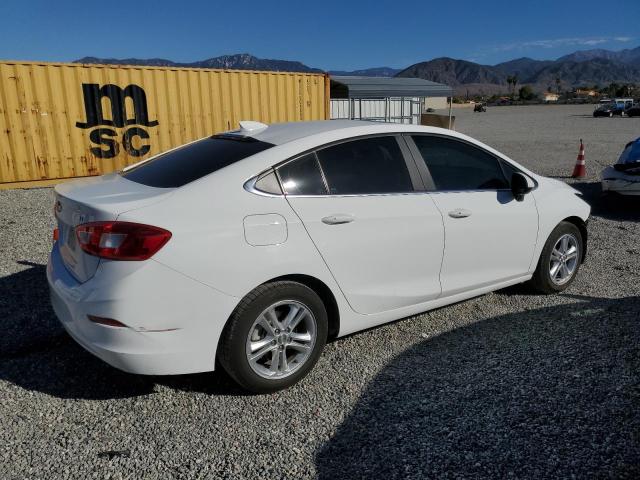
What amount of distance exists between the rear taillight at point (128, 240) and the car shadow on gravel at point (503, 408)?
4.35 ft

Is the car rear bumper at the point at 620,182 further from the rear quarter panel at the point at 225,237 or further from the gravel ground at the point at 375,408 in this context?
the rear quarter panel at the point at 225,237

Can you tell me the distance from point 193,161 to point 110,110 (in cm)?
870

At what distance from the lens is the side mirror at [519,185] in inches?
156

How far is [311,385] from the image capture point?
3.24 metres

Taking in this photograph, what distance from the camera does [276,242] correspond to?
2875 millimetres

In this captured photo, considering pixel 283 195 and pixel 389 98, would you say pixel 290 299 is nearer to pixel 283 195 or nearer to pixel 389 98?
pixel 283 195

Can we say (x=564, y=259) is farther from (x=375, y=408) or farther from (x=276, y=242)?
(x=276, y=242)

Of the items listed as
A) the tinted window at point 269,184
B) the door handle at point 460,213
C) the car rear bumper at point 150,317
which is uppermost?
the tinted window at point 269,184

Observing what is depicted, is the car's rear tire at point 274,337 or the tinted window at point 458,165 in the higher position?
the tinted window at point 458,165

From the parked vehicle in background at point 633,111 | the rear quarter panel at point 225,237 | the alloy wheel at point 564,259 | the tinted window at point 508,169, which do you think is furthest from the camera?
the parked vehicle in background at point 633,111

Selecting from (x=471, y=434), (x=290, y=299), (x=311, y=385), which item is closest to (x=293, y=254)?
(x=290, y=299)

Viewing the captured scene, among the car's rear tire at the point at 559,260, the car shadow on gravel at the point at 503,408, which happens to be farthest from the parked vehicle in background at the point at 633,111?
the car shadow on gravel at the point at 503,408

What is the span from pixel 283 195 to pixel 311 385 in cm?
119

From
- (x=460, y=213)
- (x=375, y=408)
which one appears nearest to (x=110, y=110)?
(x=460, y=213)
